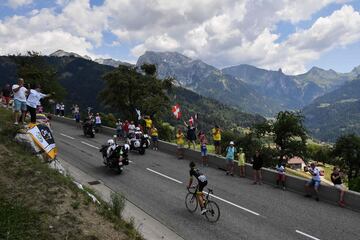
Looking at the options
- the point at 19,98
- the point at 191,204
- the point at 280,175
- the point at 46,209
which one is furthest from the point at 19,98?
the point at 280,175

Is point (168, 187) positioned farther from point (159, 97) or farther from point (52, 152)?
point (159, 97)

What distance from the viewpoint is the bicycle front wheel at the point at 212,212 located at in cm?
1272

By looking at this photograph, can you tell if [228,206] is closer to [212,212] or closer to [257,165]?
[212,212]

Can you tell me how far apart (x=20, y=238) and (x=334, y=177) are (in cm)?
1314

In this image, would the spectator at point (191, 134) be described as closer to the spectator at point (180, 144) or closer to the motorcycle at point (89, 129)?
the spectator at point (180, 144)

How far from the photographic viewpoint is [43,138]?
14.6 metres

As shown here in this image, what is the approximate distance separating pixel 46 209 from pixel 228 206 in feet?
24.8

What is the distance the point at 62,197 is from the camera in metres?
10.2

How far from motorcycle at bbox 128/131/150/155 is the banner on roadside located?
30.6 ft

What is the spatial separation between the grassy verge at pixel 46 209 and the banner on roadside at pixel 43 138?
1.60 meters

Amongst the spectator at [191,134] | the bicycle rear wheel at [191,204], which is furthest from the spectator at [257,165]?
the spectator at [191,134]

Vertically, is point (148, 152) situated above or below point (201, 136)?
below

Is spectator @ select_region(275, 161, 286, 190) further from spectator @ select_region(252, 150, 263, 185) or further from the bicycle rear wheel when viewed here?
the bicycle rear wheel

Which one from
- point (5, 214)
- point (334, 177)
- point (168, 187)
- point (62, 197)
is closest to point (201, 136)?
point (168, 187)
